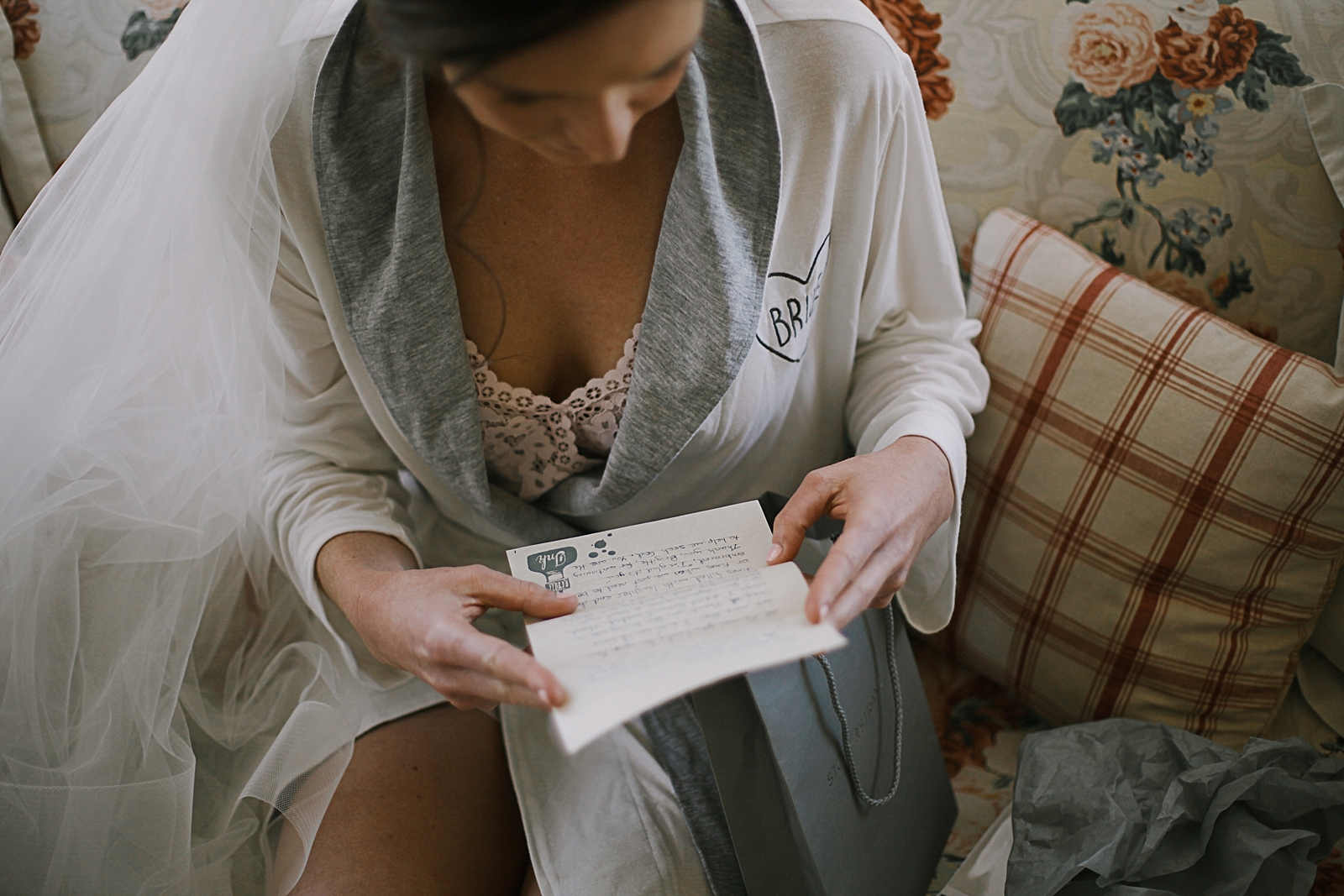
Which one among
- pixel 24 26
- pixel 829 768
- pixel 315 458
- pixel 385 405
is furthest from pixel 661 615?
pixel 24 26

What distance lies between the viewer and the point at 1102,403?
0.91 meters

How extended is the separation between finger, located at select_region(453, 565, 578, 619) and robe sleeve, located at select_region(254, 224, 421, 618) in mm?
241

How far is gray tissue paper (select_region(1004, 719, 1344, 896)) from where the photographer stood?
0.77m

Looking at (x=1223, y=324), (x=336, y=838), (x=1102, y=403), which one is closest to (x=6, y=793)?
(x=336, y=838)

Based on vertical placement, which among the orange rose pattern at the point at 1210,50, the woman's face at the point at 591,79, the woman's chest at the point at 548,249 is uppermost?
the woman's face at the point at 591,79

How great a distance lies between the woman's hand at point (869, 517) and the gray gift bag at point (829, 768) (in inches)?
3.6

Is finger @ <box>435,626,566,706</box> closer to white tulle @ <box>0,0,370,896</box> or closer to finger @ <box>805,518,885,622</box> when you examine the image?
finger @ <box>805,518,885,622</box>

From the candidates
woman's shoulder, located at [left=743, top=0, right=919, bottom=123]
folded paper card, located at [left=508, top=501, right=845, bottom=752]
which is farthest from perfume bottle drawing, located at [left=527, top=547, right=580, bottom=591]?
woman's shoulder, located at [left=743, top=0, right=919, bottom=123]

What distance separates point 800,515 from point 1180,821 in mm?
460

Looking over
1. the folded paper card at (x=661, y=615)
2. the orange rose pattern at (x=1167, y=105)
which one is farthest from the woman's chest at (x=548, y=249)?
the orange rose pattern at (x=1167, y=105)

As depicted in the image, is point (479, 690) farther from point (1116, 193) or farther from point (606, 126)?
point (1116, 193)

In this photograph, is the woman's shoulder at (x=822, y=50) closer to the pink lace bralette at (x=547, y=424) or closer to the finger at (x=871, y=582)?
the pink lace bralette at (x=547, y=424)

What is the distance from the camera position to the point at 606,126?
1.72 feet

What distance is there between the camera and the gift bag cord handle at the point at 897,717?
2.37ft
